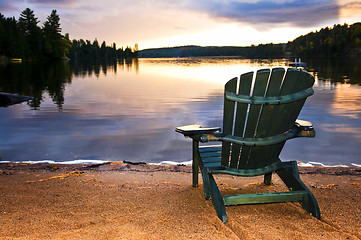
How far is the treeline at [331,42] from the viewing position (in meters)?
131

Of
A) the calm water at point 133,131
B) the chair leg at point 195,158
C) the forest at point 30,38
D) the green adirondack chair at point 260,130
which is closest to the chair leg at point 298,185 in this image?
the green adirondack chair at point 260,130

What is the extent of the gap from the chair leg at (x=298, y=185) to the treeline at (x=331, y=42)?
475 ft

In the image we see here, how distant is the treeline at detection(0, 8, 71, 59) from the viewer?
6544cm

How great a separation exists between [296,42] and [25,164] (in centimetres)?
18052

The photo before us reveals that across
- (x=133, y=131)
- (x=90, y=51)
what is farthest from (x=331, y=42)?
(x=133, y=131)

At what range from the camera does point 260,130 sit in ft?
9.04

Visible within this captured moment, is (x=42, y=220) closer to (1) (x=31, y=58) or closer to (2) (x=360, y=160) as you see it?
(2) (x=360, y=160)

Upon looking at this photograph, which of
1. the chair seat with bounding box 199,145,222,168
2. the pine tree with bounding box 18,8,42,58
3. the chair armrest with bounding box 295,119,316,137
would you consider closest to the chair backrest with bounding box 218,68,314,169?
the chair armrest with bounding box 295,119,316,137

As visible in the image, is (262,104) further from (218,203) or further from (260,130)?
(218,203)

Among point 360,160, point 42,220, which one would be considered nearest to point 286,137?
point 42,220

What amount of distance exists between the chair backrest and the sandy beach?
25.7 inches

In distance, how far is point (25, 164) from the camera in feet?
16.9

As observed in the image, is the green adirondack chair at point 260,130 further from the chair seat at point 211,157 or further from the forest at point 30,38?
the forest at point 30,38

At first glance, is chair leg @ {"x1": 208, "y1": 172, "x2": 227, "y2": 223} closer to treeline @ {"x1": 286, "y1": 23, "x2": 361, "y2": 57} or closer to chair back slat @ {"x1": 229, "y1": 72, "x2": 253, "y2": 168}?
chair back slat @ {"x1": 229, "y1": 72, "x2": 253, "y2": 168}
